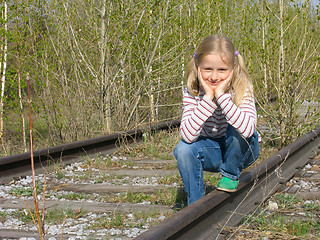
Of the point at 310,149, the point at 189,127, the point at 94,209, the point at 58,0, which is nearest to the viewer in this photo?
the point at 189,127

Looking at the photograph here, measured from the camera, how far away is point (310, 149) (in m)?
6.21

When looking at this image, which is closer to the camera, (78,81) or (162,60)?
(78,81)

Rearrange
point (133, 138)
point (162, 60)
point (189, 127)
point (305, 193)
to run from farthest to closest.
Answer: point (162, 60) < point (133, 138) < point (305, 193) < point (189, 127)

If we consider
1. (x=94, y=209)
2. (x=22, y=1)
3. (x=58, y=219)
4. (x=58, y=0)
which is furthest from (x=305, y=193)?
(x=22, y=1)

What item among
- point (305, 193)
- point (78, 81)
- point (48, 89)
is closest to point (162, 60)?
point (78, 81)

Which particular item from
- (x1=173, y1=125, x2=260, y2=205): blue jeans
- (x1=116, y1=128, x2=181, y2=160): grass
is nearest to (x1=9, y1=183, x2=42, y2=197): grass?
(x1=173, y1=125, x2=260, y2=205): blue jeans

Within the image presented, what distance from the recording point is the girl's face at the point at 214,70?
3295 mm

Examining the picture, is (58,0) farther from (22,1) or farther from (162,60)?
(162,60)

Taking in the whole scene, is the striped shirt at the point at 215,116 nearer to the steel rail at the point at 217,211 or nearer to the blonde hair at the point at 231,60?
the blonde hair at the point at 231,60

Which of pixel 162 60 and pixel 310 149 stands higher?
pixel 162 60

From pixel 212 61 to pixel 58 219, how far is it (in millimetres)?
1596

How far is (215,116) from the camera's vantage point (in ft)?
11.4

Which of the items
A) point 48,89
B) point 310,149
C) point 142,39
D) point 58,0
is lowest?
point 310,149

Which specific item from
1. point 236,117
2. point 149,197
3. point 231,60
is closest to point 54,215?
point 149,197
